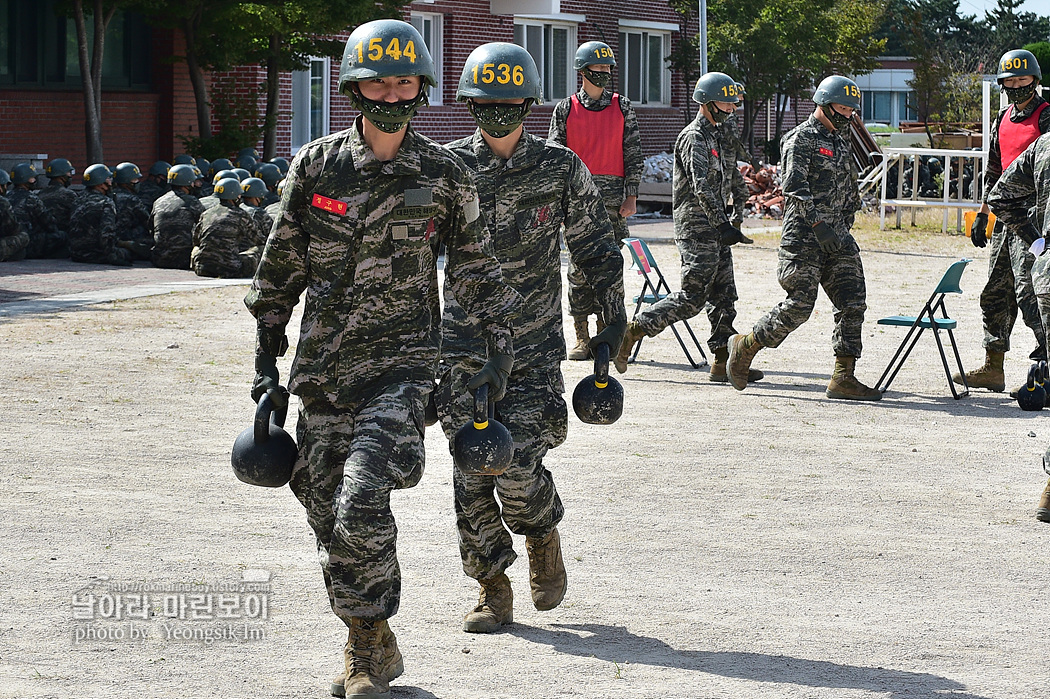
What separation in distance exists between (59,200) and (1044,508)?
568 inches

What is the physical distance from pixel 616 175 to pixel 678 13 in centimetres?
2787

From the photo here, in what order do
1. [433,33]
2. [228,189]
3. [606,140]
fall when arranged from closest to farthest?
[606,140]
[228,189]
[433,33]

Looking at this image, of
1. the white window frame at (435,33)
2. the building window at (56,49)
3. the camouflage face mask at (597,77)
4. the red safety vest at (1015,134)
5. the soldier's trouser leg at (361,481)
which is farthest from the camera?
the white window frame at (435,33)

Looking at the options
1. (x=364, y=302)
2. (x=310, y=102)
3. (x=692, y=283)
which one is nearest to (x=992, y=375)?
(x=692, y=283)

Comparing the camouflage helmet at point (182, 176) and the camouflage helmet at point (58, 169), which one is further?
the camouflage helmet at point (58, 169)

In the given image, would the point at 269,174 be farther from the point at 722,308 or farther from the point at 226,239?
the point at 722,308

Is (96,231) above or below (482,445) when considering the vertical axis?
above

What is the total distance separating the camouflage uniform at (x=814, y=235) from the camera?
9977mm

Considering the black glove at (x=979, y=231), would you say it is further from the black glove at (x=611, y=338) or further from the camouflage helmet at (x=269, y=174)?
the camouflage helmet at (x=269, y=174)

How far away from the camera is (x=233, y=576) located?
19.5 feet

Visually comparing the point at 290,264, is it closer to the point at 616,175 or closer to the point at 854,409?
the point at 854,409

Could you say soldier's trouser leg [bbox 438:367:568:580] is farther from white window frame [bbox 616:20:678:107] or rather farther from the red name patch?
white window frame [bbox 616:20:678:107]

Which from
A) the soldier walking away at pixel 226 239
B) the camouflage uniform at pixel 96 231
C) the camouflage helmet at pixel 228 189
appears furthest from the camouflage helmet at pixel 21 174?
the camouflage helmet at pixel 228 189

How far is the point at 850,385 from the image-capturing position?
10.2m
